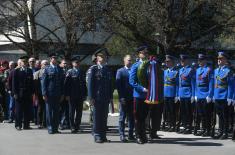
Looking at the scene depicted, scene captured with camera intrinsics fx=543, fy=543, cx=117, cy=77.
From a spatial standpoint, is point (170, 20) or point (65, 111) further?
point (170, 20)

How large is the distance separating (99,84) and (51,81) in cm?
220

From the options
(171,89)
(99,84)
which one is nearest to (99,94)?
(99,84)

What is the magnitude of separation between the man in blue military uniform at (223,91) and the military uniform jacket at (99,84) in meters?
2.60

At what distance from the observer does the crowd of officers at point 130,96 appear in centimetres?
1263

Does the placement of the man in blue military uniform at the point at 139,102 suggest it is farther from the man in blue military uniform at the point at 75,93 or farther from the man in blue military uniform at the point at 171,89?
the man in blue military uniform at the point at 75,93

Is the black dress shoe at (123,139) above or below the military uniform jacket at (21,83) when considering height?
below

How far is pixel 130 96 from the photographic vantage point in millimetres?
12977

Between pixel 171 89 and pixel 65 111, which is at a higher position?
pixel 171 89

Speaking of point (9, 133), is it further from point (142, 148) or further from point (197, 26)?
point (197, 26)

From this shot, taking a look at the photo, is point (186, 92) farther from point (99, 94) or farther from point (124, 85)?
point (99, 94)

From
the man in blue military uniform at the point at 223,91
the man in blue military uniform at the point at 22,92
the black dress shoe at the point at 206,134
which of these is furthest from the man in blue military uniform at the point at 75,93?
the man in blue military uniform at the point at 223,91

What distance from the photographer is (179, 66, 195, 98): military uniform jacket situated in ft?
46.2

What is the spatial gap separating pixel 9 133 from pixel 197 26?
45.6 feet

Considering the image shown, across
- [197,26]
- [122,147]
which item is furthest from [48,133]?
[197,26]
